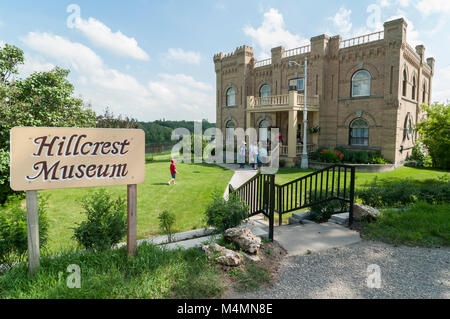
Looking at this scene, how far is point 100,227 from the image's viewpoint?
4.38 m

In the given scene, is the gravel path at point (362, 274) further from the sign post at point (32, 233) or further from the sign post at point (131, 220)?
the sign post at point (32, 233)

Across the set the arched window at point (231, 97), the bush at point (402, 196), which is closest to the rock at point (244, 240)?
the bush at point (402, 196)

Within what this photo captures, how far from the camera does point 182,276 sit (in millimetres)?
3561

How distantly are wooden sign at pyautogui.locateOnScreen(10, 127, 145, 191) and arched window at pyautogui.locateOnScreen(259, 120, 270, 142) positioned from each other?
20.2m

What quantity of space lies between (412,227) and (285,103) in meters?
14.9

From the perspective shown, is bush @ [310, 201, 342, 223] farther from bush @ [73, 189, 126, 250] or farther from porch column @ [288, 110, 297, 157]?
porch column @ [288, 110, 297, 157]

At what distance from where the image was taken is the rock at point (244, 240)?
4324 mm

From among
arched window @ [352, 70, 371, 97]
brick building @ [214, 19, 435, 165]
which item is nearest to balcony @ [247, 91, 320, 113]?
brick building @ [214, 19, 435, 165]

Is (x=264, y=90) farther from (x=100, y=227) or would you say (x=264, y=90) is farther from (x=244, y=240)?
(x=100, y=227)

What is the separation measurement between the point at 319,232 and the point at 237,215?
175 cm

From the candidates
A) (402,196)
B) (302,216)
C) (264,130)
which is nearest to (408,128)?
(264,130)

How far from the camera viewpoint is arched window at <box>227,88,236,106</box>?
26609 millimetres

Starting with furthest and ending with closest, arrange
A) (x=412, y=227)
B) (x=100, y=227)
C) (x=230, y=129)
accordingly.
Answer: (x=230, y=129) < (x=412, y=227) < (x=100, y=227)

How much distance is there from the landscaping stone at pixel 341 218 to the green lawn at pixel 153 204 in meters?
2.98
